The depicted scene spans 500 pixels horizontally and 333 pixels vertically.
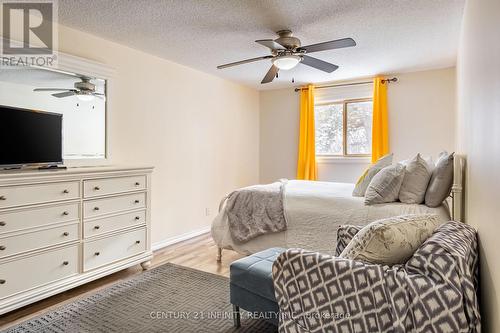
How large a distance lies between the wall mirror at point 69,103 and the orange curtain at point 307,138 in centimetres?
320

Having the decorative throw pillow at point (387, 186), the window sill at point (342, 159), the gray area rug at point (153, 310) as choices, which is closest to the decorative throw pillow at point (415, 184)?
the decorative throw pillow at point (387, 186)

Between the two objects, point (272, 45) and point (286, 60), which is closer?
point (272, 45)

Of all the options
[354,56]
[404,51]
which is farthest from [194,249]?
[404,51]

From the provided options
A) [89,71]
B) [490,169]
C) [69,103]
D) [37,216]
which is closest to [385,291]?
[490,169]

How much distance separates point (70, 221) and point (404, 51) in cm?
387

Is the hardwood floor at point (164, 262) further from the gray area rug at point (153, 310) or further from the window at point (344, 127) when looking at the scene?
the window at point (344, 127)

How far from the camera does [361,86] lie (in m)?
4.95

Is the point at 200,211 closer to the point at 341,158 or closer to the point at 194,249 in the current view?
the point at 194,249

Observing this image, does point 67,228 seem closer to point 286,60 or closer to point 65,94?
point 65,94

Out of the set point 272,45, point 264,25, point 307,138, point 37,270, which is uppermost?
point 264,25

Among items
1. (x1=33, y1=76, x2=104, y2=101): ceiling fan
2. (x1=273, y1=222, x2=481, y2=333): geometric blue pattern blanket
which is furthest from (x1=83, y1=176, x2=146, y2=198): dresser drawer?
(x1=273, y1=222, x2=481, y2=333): geometric blue pattern blanket

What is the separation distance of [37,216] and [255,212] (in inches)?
74.4

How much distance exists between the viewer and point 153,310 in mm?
2348

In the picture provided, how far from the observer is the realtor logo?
2.55m
